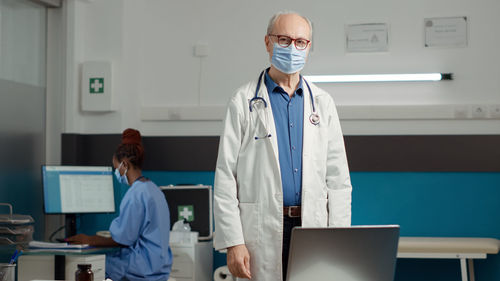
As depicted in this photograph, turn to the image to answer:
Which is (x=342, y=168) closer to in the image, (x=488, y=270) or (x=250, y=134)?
(x=250, y=134)

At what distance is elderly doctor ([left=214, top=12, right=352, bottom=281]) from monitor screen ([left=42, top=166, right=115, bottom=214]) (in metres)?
2.32

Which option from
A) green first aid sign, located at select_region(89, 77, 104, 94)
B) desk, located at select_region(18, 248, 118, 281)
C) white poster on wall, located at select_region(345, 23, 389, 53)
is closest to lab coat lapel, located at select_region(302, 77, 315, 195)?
desk, located at select_region(18, 248, 118, 281)

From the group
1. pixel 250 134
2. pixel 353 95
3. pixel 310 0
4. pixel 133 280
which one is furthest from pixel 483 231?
pixel 250 134

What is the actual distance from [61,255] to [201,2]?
2.31m

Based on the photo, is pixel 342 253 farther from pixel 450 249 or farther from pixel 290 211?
pixel 450 249

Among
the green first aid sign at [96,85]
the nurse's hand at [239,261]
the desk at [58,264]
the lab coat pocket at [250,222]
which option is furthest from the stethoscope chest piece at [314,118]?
the green first aid sign at [96,85]

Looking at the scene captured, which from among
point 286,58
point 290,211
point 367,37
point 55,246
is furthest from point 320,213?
point 367,37

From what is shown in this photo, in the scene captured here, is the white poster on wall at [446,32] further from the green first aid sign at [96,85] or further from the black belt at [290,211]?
the black belt at [290,211]

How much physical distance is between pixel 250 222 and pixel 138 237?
5.50 ft

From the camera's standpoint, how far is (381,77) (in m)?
4.45

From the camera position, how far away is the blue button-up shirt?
2.13m

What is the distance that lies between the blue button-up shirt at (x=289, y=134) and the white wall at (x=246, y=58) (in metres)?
2.29

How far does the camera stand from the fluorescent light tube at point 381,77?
14.4ft

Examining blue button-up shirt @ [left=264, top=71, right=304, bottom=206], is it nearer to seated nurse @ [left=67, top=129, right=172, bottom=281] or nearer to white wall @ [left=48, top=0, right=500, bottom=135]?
seated nurse @ [left=67, top=129, right=172, bottom=281]
